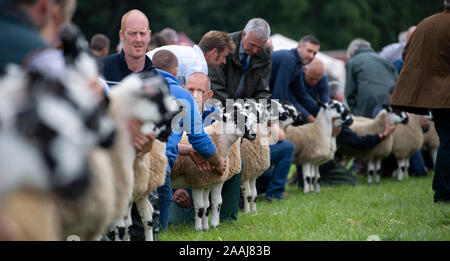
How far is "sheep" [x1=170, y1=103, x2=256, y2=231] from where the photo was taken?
6.47 metres

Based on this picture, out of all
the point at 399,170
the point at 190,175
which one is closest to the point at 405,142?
the point at 399,170

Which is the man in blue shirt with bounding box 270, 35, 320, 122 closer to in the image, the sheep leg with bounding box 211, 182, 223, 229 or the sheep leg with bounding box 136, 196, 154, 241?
the sheep leg with bounding box 211, 182, 223, 229

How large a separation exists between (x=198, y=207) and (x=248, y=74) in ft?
7.71

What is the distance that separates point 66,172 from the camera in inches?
84.9

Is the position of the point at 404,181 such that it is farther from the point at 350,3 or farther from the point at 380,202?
the point at 350,3

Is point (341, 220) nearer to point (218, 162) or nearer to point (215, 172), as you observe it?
point (215, 172)

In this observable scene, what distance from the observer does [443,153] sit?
689 cm

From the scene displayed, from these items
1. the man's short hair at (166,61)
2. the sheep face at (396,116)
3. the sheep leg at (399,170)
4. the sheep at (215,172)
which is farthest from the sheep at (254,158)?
the sheep leg at (399,170)

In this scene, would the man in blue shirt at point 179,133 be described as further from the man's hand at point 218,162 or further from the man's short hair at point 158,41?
the man's short hair at point 158,41

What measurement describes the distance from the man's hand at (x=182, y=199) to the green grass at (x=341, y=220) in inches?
13.4

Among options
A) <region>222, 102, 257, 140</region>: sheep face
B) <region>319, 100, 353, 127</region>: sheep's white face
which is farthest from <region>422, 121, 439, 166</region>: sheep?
<region>222, 102, 257, 140</region>: sheep face

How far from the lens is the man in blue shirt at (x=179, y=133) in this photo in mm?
5570
